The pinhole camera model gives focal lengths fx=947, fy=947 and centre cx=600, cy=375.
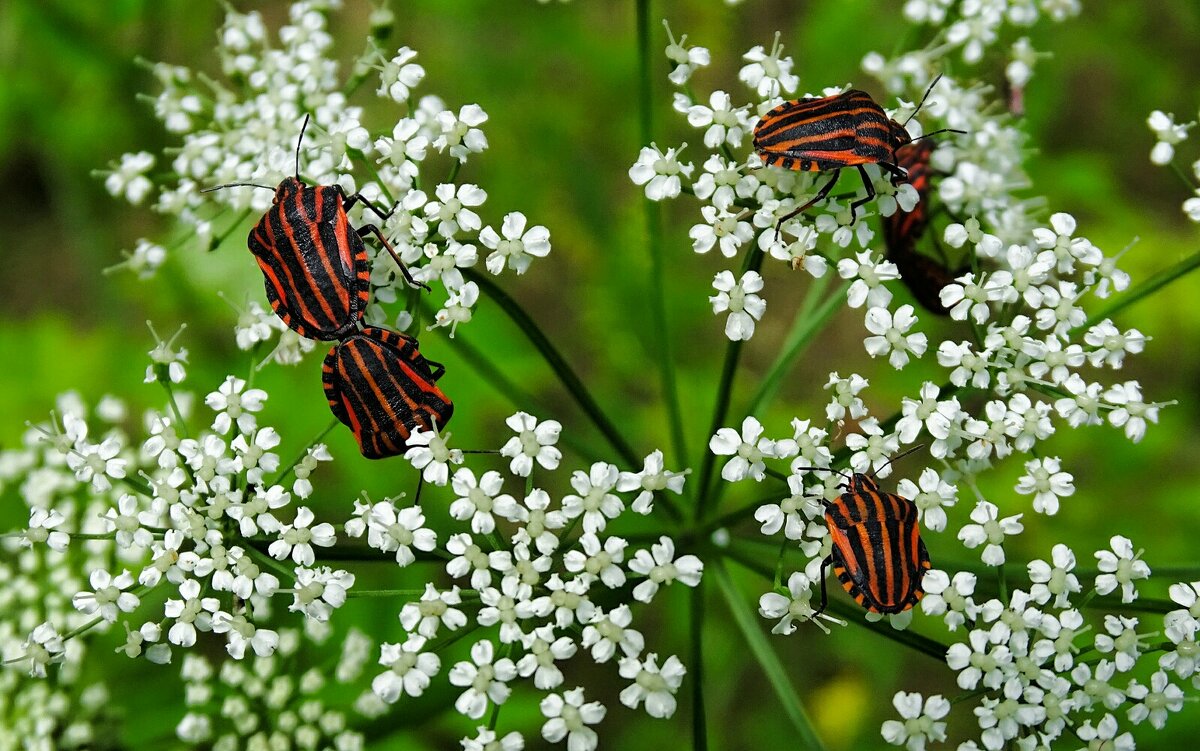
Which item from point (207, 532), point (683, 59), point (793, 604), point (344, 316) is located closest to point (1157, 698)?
point (793, 604)

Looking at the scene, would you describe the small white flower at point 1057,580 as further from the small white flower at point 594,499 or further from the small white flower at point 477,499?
the small white flower at point 477,499

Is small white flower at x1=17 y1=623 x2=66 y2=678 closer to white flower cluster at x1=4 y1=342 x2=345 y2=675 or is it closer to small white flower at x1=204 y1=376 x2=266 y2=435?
white flower cluster at x1=4 y1=342 x2=345 y2=675

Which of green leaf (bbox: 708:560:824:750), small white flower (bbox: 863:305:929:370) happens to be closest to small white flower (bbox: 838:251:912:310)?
small white flower (bbox: 863:305:929:370)

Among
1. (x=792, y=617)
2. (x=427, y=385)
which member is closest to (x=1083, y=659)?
(x=792, y=617)

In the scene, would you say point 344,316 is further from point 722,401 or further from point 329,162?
point 722,401

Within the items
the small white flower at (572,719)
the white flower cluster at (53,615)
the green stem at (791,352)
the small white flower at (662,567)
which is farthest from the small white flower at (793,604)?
the white flower cluster at (53,615)

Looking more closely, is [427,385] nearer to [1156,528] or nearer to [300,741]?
[300,741]
